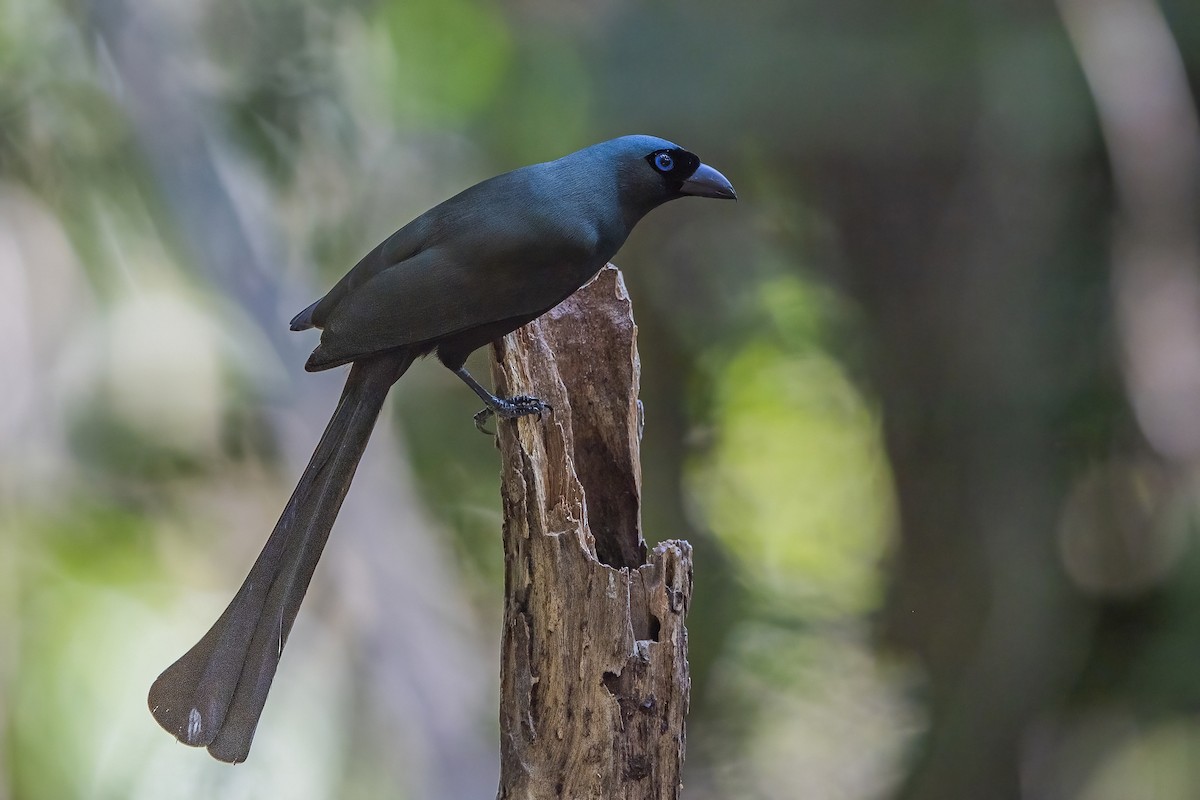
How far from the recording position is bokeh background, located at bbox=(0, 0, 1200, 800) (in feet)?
12.0

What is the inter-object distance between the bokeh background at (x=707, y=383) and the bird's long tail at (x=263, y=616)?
66.4 inches

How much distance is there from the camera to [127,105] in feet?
12.1

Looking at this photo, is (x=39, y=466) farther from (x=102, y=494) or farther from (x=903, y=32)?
(x=903, y=32)

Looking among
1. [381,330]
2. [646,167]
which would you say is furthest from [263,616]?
[646,167]

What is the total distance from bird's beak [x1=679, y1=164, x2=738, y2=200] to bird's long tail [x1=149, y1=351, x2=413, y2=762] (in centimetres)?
68

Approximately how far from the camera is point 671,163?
7.24 feet

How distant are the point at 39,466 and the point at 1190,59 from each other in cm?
436

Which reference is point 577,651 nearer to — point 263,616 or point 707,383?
point 263,616

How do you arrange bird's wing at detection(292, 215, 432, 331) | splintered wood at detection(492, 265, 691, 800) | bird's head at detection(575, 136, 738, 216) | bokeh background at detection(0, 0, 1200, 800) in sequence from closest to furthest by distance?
splintered wood at detection(492, 265, 691, 800)
bird's wing at detection(292, 215, 432, 331)
bird's head at detection(575, 136, 738, 216)
bokeh background at detection(0, 0, 1200, 800)

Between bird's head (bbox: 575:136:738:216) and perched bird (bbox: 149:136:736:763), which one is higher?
bird's head (bbox: 575:136:738:216)

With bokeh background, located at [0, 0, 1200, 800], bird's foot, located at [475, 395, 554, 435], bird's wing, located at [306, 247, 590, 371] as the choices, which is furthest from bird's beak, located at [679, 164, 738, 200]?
bokeh background, located at [0, 0, 1200, 800]

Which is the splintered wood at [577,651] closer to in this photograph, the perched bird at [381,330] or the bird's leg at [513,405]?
the bird's leg at [513,405]

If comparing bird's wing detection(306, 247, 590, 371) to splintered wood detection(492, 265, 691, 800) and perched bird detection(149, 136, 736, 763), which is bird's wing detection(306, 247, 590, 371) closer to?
perched bird detection(149, 136, 736, 763)

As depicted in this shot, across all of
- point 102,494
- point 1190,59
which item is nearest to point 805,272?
point 1190,59
